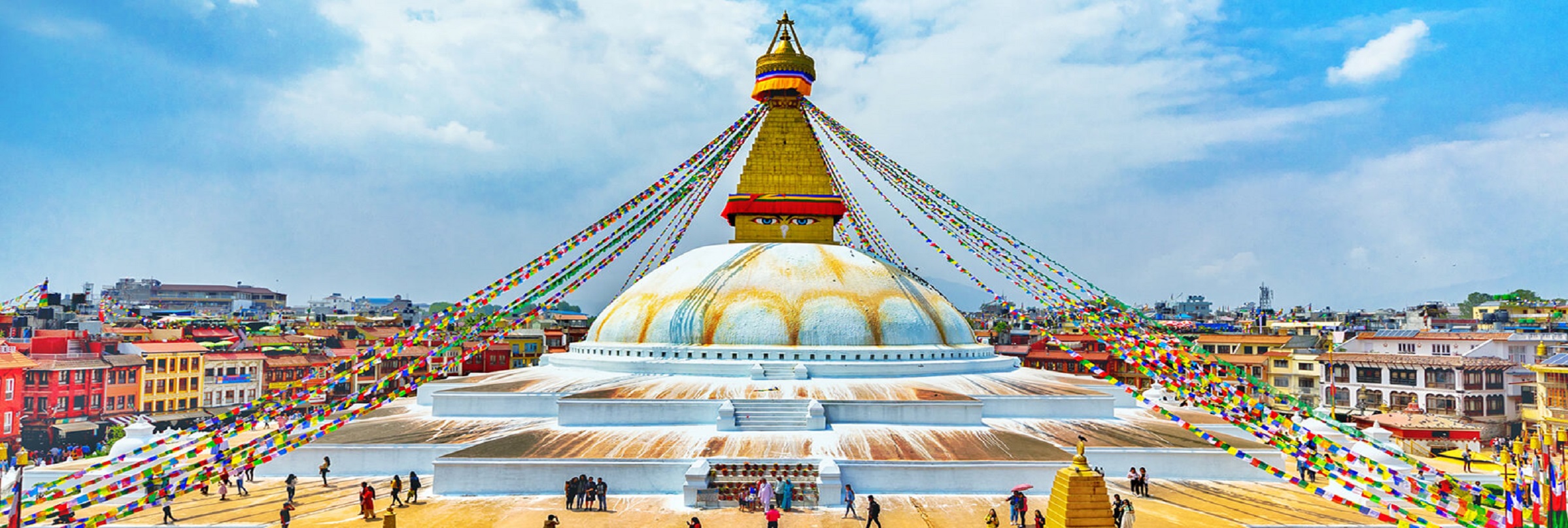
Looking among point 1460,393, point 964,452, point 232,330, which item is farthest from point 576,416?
point 232,330

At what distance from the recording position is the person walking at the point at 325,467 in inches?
602

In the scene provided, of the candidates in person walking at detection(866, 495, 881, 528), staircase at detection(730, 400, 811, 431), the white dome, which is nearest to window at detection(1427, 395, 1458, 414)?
the white dome

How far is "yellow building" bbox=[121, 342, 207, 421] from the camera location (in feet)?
108

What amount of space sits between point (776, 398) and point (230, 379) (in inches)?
1123

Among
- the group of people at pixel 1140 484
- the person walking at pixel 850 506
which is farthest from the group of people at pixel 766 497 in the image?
the group of people at pixel 1140 484

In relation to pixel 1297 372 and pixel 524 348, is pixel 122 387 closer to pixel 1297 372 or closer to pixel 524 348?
pixel 524 348

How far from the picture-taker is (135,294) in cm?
10400

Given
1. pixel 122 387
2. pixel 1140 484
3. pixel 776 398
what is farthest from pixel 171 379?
pixel 1140 484

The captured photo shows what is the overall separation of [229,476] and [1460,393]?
37.3 meters

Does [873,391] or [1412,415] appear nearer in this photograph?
[873,391]

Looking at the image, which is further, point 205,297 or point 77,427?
point 205,297

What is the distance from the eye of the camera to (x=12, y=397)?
29.0 m

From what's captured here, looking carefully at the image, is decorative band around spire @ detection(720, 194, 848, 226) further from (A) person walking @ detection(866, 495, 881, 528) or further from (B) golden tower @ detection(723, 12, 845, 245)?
(A) person walking @ detection(866, 495, 881, 528)

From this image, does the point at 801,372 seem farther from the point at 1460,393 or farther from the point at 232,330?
the point at 232,330
